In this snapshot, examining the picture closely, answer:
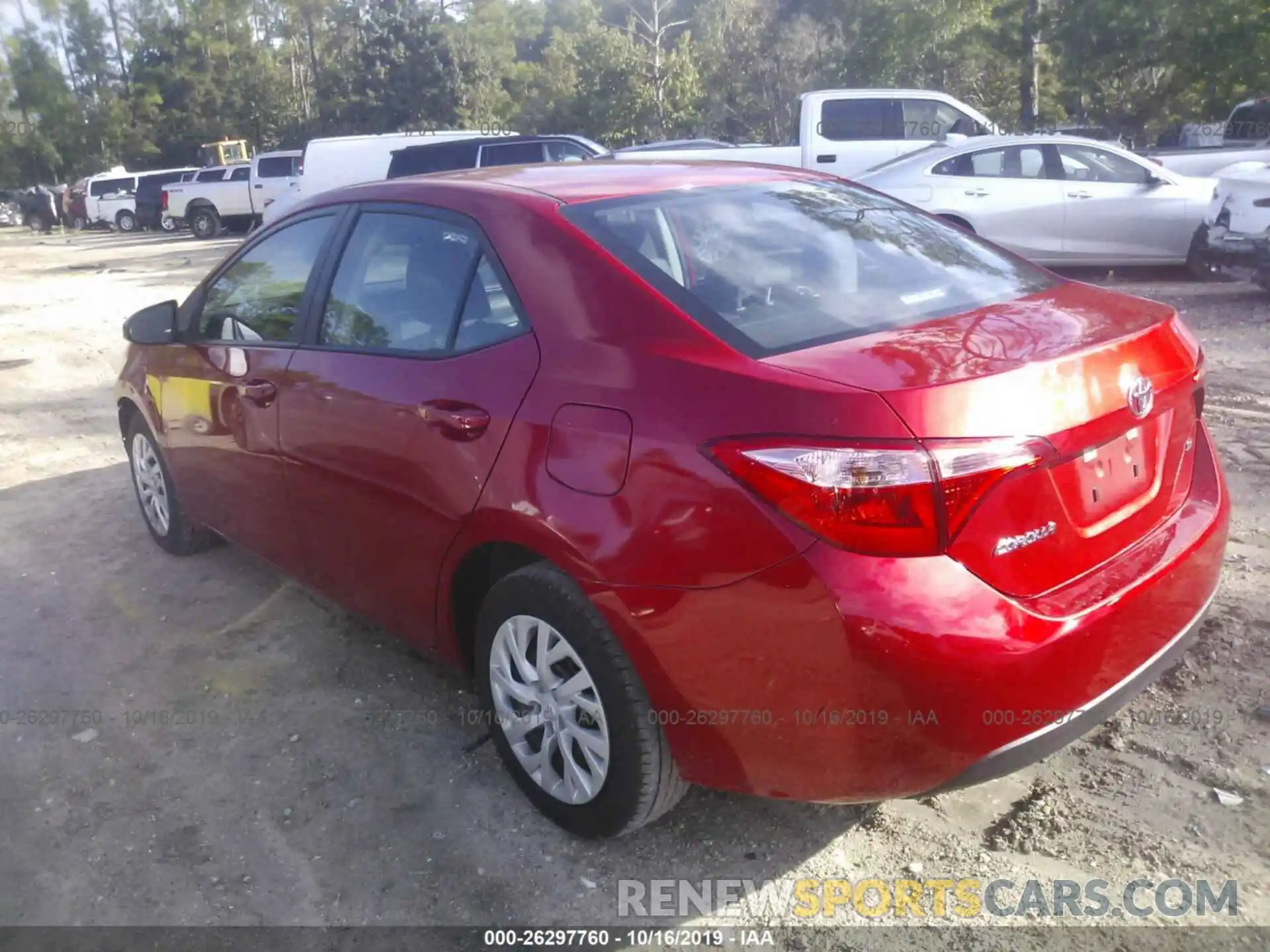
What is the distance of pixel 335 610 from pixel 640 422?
2.41m

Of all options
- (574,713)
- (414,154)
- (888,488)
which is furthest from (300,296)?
(414,154)

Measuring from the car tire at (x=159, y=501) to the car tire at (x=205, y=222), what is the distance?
83.0 feet

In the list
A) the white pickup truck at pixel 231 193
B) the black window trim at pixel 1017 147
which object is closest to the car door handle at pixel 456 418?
the black window trim at pixel 1017 147

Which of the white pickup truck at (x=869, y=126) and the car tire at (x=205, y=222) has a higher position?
the white pickup truck at (x=869, y=126)

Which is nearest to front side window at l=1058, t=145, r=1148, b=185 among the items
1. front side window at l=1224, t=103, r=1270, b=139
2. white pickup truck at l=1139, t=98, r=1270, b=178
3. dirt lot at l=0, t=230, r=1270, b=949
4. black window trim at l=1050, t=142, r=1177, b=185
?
black window trim at l=1050, t=142, r=1177, b=185

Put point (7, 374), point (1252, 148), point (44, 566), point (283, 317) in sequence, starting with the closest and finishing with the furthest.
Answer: point (283, 317) → point (44, 566) → point (7, 374) → point (1252, 148)

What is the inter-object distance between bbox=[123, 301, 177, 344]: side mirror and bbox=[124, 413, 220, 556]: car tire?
0.51 m

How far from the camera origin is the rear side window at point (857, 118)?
47.3 ft

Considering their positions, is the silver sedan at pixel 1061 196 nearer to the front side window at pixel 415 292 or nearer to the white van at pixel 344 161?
the front side window at pixel 415 292

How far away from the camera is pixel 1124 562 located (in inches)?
100

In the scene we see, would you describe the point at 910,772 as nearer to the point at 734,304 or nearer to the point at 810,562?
the point at 810,562

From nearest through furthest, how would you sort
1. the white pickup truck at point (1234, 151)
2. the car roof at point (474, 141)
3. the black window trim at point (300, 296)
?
the black window trim at point (300, 296), the white pickup truck at point (1234, 151), the car roof at point (474, 141)

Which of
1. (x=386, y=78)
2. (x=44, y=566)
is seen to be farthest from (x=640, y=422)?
(x=386, y=78)

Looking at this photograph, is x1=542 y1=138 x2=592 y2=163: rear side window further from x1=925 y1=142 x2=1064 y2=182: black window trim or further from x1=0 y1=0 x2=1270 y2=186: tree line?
x1=0 y1=0 x2=1270 y2=186: tree line
